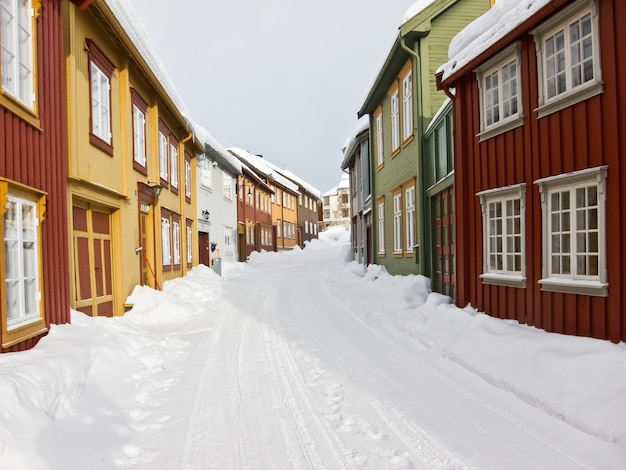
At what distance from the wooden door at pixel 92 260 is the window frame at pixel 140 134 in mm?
2074

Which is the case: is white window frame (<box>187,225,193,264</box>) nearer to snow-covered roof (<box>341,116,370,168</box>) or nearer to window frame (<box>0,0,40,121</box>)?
snow-covered roof (<box>341,116,370,168</box>)

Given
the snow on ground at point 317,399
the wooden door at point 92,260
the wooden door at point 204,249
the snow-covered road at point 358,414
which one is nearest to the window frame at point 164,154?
the wooden door at point 92,260

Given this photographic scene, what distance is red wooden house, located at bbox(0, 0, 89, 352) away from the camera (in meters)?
4.66

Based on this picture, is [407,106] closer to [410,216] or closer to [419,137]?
[419,137]

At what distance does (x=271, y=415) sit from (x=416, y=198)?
8.70m

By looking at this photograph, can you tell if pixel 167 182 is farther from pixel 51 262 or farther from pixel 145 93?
pixel 51 262

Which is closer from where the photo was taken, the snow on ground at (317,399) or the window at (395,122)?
the snow on ground at (317,399)

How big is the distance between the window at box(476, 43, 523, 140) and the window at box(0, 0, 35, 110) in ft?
22.0

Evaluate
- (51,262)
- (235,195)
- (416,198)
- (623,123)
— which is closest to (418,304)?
(416,198)

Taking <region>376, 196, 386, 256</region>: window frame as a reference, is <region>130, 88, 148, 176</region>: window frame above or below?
above

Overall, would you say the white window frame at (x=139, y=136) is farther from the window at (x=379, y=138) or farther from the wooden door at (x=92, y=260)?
the window at (x=379, y=138)

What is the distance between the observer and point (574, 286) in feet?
18.2

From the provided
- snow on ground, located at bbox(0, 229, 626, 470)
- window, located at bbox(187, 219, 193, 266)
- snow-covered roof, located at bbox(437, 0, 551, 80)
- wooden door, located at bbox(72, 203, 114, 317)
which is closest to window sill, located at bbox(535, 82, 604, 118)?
snow-covered roof, located at bbox(437, 0, 551, 80)

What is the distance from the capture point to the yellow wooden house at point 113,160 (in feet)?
24.0
